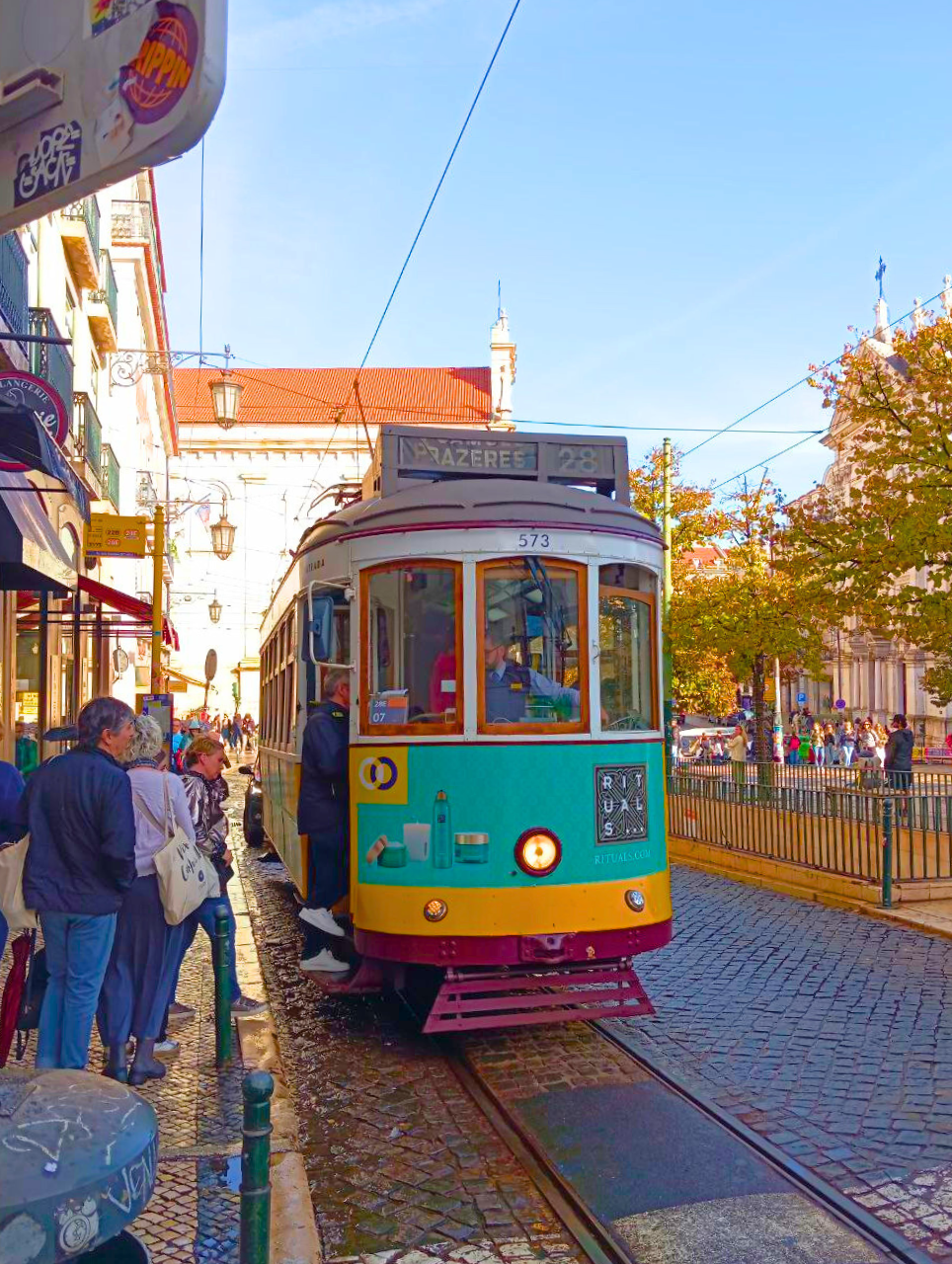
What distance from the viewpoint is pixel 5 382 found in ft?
33.1

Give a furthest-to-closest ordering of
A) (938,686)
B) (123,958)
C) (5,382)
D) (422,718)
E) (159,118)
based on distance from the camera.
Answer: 1. (938,686)
2. (5,382)
3. (422,718)
4. (123,958)
5. (159,118)

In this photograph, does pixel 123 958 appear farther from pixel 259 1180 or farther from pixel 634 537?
pixel 634 537

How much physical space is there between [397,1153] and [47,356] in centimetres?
1161

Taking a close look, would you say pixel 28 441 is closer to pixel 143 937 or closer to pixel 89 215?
pixel 143 937

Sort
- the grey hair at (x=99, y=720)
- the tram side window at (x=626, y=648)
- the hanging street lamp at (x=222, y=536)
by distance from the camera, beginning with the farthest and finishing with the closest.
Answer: the hanging street lamp at (x=222, y=536), the tram side window at (x=626, y=648), the grey hair at (x=99, y=720)

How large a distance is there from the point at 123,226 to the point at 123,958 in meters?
30.2

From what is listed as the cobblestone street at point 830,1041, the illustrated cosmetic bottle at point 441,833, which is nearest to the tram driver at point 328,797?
the illustrated cosmetic bottle at point 441,833

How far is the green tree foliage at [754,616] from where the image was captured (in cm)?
2250

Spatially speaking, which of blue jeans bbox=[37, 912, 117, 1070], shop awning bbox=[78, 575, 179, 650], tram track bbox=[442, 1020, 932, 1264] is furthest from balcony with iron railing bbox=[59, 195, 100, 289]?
tram track bbox=[442, 1020, 932, 1264]

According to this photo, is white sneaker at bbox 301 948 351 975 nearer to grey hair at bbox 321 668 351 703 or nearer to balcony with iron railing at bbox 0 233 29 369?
grey hair at bbox 321 668 351 703

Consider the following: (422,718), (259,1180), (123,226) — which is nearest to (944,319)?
(422,718)

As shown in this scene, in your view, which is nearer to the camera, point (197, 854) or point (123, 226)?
point (197, 854)

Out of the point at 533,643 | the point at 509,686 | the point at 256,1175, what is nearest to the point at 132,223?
the point at 533,643

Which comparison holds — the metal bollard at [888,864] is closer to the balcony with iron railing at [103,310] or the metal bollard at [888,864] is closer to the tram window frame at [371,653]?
the tram window frame at [371,653]
